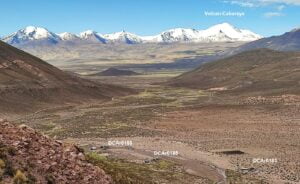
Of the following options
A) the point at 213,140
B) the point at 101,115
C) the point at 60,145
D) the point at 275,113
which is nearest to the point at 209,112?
the point at 275,113

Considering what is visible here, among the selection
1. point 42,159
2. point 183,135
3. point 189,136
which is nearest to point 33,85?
point 183,135

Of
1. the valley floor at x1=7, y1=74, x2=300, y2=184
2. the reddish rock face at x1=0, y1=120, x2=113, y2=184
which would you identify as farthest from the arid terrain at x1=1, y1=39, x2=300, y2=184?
the reddish rock face at x1=0, y1=120, x2=113, y2=184

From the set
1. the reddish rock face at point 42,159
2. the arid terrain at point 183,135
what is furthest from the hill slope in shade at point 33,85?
the reddish rock face at point 42,159

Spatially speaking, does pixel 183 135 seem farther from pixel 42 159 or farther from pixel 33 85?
pixel 33 85

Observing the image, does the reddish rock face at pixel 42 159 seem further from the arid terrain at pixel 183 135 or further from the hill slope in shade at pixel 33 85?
the hill slope in shade at pixel 33 85

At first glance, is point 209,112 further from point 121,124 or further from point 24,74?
point 24,74
